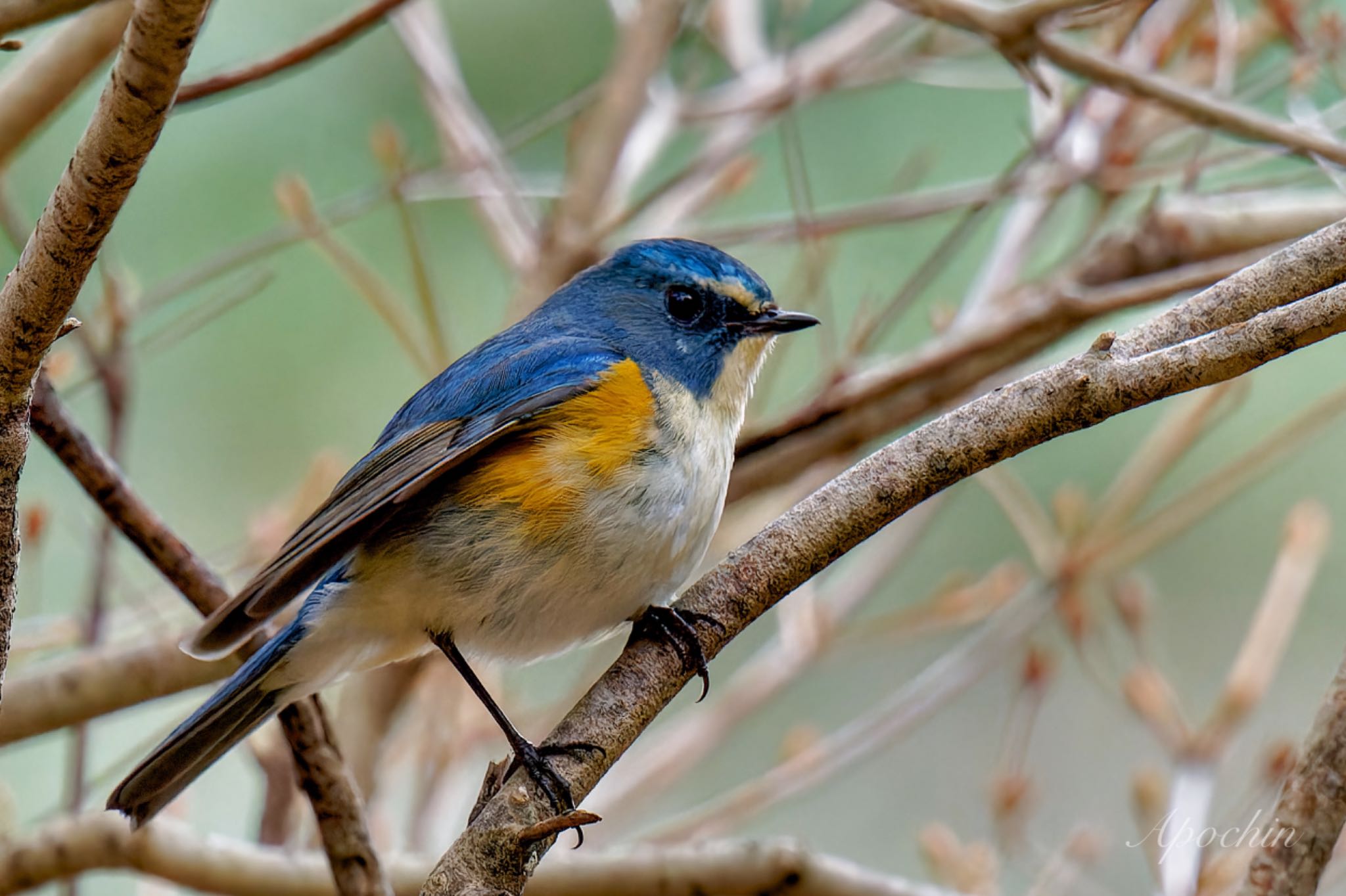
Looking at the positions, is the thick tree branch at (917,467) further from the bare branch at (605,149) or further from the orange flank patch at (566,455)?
the bare branch at (605,149)

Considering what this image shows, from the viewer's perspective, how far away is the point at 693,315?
309cm

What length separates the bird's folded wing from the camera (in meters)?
2.39

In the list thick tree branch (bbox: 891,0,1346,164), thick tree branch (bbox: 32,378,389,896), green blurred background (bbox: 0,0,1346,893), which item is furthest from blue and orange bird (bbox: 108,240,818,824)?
green blurred background (bbox: 0,0,1346,893)

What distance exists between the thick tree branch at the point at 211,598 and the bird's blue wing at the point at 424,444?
107 mm

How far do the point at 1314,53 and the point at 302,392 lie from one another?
13.0 ft

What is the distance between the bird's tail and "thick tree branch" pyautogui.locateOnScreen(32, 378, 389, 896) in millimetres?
183

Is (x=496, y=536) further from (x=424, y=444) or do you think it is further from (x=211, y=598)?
(x=211, y=598)

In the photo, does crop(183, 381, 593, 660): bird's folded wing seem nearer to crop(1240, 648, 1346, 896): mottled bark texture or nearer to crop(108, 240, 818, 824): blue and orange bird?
crop(108, 240, 818, 824): blue and orange bird

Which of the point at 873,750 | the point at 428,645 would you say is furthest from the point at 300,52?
the point at 873,750

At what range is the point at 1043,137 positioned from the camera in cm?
341

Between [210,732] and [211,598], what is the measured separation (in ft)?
1.17

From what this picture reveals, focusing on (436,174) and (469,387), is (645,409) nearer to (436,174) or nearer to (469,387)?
(469,387)

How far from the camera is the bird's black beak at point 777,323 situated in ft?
9.82
